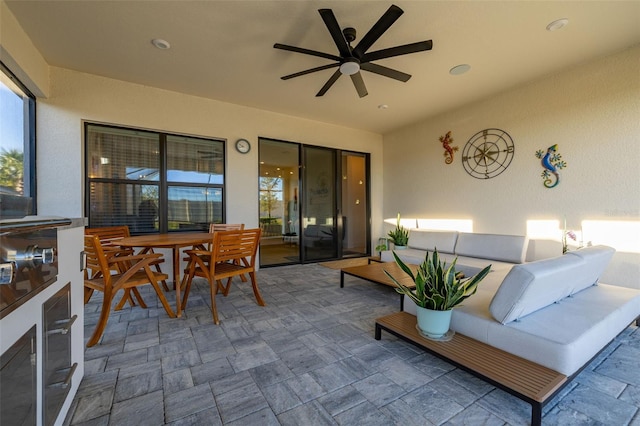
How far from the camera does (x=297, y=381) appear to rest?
1639 millimetres

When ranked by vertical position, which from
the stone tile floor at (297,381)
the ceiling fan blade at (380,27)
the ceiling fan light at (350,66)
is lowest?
the stone tile floor at (297,381)

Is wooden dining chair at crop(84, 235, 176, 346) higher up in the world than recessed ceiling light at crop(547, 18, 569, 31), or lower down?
lower down

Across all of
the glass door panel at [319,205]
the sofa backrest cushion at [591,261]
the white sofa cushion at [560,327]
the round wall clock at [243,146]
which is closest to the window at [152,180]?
the round wall clock at [243,146]

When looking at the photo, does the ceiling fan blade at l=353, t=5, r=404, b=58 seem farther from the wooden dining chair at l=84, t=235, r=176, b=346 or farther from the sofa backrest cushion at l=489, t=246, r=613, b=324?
the wooden dining chair at l=84, t=235, r=176, b=346

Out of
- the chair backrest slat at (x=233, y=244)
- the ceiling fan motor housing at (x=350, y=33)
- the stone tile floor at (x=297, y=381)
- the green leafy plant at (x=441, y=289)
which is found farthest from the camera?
the chair backrest slat at (x=233, y=244)

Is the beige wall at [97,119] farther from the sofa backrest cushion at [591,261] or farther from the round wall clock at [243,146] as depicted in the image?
the sofa backrest cushion at [591,261]

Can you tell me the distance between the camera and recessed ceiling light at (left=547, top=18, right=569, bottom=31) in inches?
95.9

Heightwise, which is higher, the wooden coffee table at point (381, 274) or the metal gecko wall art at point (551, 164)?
the metal gecko wall art at point (551, 164)

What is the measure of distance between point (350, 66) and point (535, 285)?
2243 mm

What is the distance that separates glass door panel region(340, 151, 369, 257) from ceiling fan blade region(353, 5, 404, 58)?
342 cm

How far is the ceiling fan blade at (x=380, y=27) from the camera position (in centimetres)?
184

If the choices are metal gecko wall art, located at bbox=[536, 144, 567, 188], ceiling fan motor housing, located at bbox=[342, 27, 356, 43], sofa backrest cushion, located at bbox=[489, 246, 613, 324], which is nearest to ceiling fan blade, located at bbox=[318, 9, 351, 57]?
ceiling fan motor housing, located at bbox=[342, 27, 356, 43]

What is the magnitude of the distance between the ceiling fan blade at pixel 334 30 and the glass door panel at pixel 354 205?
3411mm

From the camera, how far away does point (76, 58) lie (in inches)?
119
